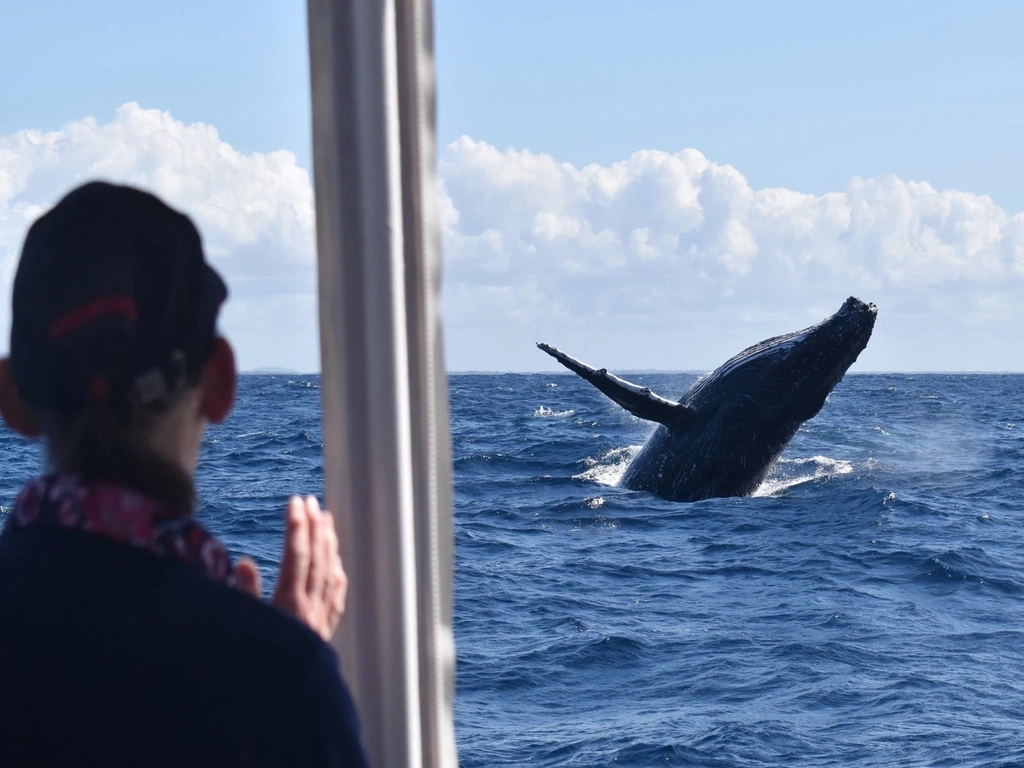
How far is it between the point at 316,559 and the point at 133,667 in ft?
1.43

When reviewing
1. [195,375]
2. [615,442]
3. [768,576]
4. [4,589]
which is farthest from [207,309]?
[615,442]

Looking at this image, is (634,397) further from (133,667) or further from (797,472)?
(133,667)

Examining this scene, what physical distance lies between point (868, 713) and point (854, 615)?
259cm

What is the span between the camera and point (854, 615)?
30.3 feet

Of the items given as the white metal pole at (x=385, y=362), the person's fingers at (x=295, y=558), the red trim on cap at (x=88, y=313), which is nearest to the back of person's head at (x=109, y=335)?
the red trim on cap at (x=88, y=313)

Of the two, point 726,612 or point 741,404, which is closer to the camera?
point 726,612

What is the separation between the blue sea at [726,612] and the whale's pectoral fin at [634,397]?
48.4 inches

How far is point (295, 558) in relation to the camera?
1.52 m

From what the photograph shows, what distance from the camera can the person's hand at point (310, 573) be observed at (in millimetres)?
1506

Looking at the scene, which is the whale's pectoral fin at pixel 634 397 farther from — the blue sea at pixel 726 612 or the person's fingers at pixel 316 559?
the person's fingers at pixel 316 559

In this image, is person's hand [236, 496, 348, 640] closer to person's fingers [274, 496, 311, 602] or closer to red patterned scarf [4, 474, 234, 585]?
person's fingers [274, 496, 311, 602]

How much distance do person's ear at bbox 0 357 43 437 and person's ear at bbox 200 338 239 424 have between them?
18 cm

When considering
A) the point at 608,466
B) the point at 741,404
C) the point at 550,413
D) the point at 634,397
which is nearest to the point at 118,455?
the point at 634,397

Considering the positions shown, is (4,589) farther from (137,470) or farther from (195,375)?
(195,375)
